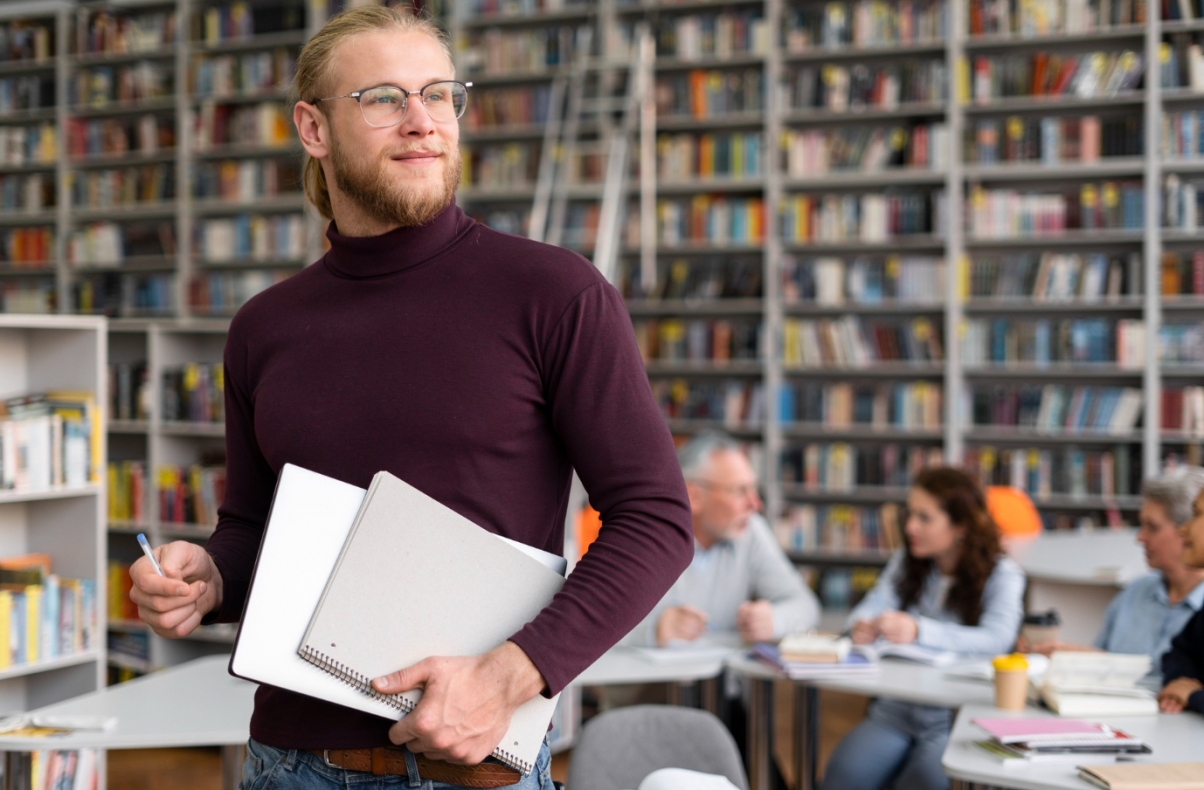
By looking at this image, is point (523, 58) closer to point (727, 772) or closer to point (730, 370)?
point (730, 370)

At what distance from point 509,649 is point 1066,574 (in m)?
3.33

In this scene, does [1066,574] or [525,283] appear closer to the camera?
[525,283]

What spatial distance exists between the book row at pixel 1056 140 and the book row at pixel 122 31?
4666 millimetres

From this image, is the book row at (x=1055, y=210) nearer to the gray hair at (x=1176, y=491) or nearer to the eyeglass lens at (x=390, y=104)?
the gray hair at (x=1176, y=491)

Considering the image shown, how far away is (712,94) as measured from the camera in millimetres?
6031

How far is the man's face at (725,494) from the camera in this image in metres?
3.23

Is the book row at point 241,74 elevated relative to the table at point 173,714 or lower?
elevated

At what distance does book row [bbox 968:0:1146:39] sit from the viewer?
17.9ft

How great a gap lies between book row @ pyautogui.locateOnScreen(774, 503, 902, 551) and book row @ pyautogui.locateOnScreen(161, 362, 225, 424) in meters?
2.90

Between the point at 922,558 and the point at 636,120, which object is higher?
the point at 636,120

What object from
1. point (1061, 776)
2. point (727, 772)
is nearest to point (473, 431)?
point (727, 772)

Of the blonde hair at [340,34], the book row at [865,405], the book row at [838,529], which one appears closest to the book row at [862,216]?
the book row at [865,405]

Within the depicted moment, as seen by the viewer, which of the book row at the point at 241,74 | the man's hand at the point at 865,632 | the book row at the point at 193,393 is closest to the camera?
the man's hand at the point at 865,632

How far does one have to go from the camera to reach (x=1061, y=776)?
6.30 ft
